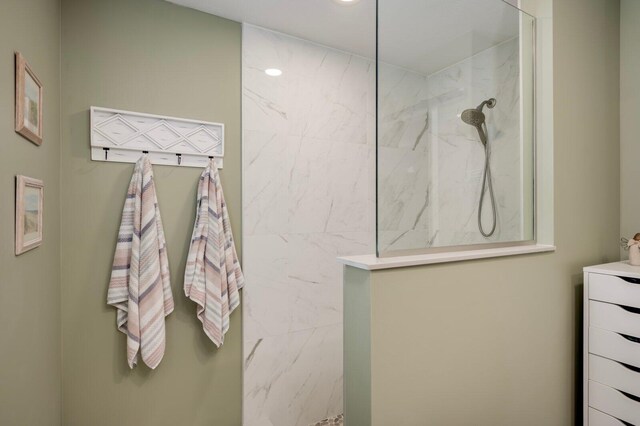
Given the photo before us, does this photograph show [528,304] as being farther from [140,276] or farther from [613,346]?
[140,276]

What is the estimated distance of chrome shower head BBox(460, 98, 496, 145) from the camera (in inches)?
61.6

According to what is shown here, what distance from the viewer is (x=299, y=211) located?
2395mm

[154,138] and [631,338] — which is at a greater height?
[154,138]

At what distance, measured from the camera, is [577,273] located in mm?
1895

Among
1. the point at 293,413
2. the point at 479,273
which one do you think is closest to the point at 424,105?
the point at 479,273

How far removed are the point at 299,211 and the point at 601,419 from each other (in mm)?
1927

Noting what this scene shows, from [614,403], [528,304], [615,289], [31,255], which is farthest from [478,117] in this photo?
[31,255]

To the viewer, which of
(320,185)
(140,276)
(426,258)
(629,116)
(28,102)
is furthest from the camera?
(320,185)

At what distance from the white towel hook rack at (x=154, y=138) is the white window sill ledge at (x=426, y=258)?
3.88ft

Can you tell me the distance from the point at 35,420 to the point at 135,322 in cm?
55

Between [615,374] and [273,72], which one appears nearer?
[615,374]

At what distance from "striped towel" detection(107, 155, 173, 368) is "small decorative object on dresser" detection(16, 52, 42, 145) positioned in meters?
0.54

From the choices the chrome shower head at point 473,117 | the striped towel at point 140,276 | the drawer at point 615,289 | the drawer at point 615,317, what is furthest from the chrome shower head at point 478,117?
the striped towel at point 140,276

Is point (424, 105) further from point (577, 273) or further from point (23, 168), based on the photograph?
point (23, 168)
